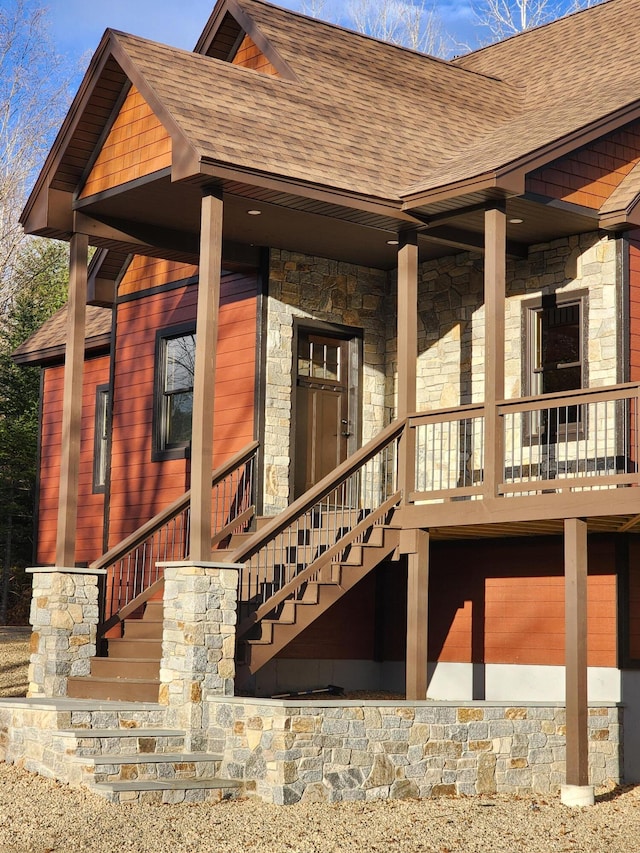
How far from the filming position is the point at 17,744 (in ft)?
38.7

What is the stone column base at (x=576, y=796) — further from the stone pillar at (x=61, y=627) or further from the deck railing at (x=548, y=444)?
the stone pillar at (x=61, y=627)

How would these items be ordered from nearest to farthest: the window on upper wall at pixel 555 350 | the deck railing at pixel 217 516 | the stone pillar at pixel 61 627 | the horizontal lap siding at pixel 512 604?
the stone pillar at pixel 61 627
the horizontal lap siding at pixel 512 604
the window on upper wall at pixel 555 350
the deck railing at pixel 217 516

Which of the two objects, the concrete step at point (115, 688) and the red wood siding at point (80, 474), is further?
the red wood siding at point (80, 474)

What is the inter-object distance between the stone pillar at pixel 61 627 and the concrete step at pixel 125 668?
8.6 inches

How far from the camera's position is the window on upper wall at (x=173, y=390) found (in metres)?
16.4

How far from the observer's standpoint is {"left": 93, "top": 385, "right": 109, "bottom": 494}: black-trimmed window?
18.8m

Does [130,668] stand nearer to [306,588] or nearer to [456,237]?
[306,588]

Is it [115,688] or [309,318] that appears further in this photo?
[309,318]

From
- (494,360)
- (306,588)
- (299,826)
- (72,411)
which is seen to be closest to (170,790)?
(299,826)

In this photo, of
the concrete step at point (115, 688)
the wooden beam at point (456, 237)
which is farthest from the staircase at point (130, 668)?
the wooden beam at point (456, 237)

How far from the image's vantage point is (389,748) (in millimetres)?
11094

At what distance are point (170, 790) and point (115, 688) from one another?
2.39 meters

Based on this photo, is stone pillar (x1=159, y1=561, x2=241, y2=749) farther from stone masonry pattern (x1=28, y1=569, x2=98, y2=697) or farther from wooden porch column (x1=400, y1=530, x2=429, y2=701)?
wooden porch column (x1=400, y1=530, x2=429, y2=701)

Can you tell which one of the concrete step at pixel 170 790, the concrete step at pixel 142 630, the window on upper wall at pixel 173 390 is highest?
the window on upper wall at pixel 173 390
